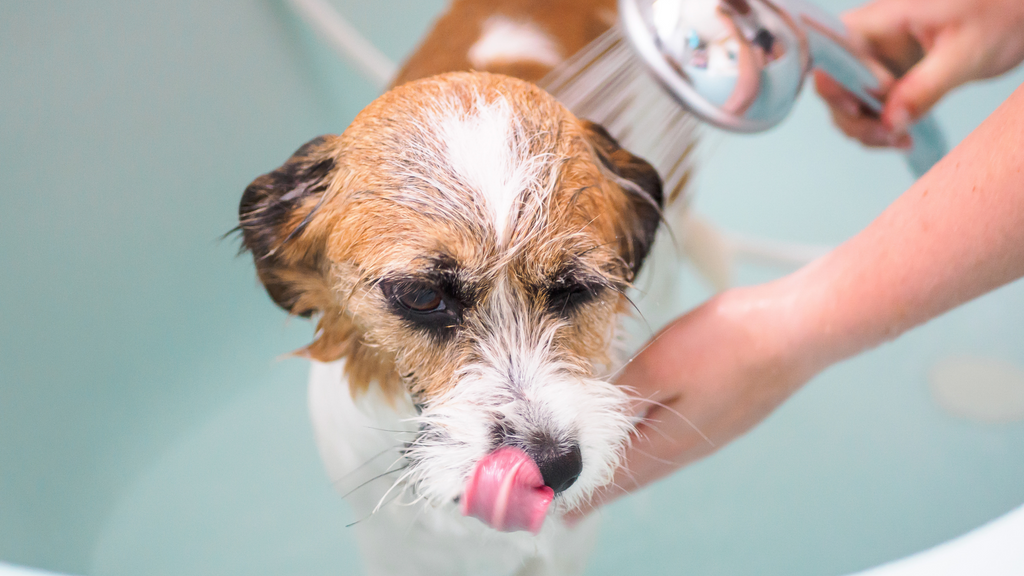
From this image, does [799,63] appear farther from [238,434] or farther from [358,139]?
[238,434]

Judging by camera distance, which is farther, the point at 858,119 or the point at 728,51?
the point at 858,119

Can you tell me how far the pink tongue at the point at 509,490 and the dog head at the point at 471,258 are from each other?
0.06ft

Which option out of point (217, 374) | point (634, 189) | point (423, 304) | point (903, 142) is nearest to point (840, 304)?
point (634, 189)

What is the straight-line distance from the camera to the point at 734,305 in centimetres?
121

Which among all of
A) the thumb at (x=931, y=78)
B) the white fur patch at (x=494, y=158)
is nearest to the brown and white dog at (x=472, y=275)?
the white fur patch at (x=494, y=158)

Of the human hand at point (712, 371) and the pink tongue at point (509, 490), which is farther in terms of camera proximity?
the human hand at point (712, 371)

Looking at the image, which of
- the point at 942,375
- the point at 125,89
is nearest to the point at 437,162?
the point at 125,89

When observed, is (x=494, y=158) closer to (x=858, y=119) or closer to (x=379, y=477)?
(x=379, y=477)

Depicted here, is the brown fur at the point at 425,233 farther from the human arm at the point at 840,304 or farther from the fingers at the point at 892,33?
the fingers at the point at 892,33

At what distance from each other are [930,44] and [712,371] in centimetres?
104

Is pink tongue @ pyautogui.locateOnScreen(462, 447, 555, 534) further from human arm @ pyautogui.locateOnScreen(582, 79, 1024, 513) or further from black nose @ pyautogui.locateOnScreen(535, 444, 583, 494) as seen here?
human arm @ pyautogui.locateOnScreen(582, 79, 1024, 513)

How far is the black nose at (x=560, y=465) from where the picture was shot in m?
0.91

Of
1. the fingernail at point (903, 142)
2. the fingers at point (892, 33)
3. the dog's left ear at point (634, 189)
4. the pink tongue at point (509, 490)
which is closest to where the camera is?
the pink tongue at point (509, 490)

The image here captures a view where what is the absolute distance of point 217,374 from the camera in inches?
85.3
